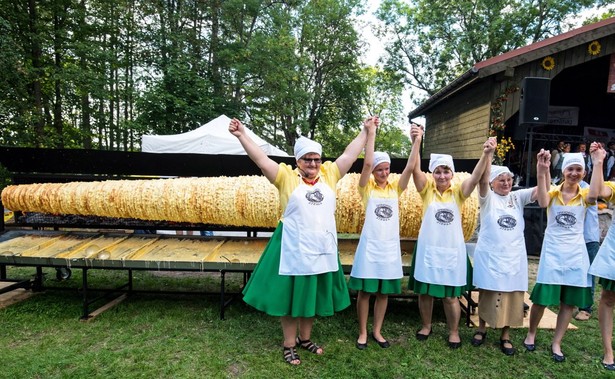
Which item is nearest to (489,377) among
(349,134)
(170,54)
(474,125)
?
(474,125)

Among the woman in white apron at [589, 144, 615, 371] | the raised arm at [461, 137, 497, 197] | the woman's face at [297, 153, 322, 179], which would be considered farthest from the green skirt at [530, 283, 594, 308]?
the woman's face at [297, 153, 322, 179]

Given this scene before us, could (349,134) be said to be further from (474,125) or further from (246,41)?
(474,125)

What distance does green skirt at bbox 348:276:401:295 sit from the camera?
3.32 m

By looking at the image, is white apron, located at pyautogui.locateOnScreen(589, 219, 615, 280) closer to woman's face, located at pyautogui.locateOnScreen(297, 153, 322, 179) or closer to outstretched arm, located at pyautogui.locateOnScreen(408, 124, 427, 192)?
outstretched arm, located at pyautogui.locateOnScreen(408, 124, 427, 192)

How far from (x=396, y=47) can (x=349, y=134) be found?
26.0 ft

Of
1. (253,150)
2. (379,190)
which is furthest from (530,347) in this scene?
(253,150)

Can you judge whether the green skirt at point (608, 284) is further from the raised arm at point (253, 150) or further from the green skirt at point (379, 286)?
the raised arm at point (253, 150)

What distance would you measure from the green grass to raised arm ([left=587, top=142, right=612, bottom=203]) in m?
1.49

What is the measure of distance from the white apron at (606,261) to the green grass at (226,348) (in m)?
0.84

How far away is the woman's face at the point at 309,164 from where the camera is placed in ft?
9.92

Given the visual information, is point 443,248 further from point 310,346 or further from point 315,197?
point 310,346

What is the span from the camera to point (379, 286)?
3359mm

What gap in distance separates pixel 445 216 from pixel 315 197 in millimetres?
1252

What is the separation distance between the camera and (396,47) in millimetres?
28359
